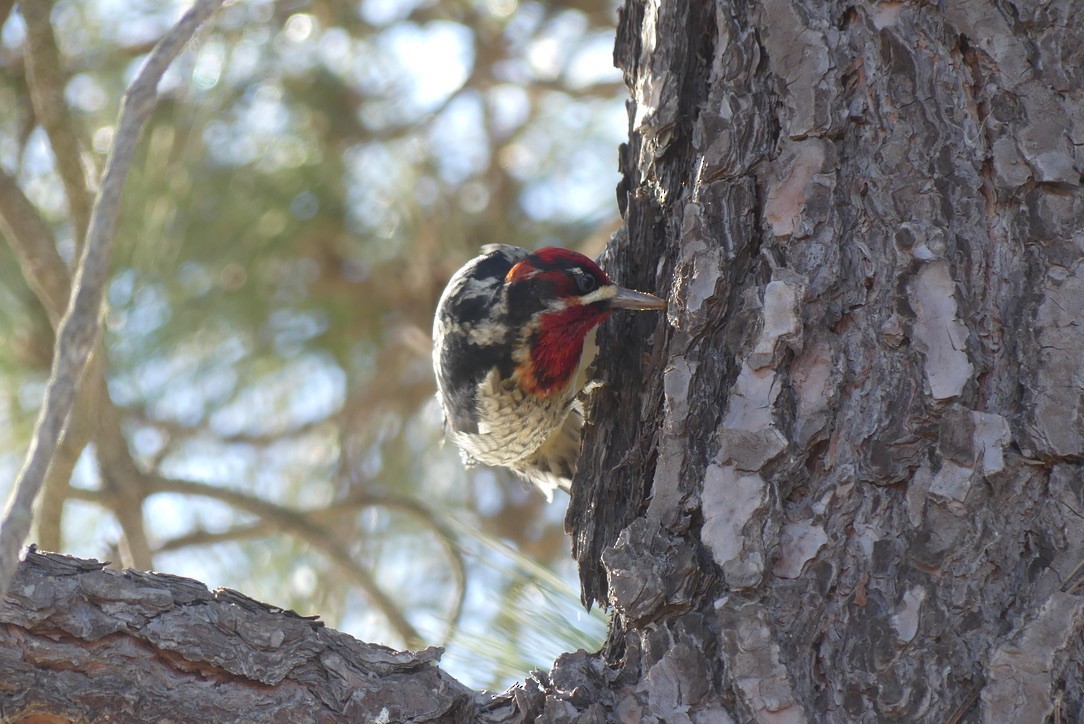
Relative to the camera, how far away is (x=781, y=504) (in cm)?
143

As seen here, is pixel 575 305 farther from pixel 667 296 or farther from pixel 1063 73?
pixel 1063 73

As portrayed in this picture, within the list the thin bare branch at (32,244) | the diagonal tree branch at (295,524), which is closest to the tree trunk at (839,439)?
the diagonal tree branch at (295,524)

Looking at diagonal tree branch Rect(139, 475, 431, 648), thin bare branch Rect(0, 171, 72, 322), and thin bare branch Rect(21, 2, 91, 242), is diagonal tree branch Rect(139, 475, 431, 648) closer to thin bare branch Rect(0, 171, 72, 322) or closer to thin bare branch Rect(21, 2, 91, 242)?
thin bare branch Rect(0, 171, 72, 322)

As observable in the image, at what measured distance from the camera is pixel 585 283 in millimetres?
2316

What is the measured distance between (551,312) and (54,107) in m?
1.28

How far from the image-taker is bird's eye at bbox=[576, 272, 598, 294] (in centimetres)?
227

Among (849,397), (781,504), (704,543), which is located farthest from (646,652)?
(849,397)

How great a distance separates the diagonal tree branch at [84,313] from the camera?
3.22 feet

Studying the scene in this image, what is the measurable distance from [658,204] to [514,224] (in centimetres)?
213

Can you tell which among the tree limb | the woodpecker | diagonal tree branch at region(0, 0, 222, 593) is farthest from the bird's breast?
diagonal tree branch at region(0, 0, 222, 593)

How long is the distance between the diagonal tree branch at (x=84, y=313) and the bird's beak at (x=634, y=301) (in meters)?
0.94

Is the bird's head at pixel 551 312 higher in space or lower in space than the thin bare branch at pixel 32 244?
lower

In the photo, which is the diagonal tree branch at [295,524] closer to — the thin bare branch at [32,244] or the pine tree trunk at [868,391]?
the thin bare branch at [32,244]

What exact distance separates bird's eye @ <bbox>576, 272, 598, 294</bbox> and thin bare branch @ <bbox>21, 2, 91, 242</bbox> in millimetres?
1185
